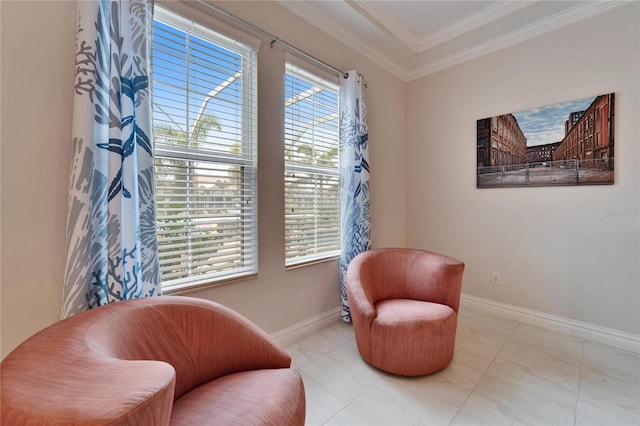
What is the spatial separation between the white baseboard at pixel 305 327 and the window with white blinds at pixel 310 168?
527 mm

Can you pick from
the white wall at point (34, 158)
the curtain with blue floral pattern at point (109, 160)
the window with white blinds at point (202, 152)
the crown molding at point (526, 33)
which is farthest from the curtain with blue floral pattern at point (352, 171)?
the white wall at point (34, 158)

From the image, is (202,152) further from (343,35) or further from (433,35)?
(433,35)

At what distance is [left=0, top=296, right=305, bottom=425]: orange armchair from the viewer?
575 mm

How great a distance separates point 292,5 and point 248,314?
237 cm

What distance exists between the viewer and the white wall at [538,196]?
82.2 inches

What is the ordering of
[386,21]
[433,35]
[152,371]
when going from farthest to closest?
[433,35] → [386,21] → [152,371]

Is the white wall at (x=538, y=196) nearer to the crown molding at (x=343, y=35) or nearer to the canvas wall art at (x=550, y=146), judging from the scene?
the canvas wall art at (x=550, y=146)

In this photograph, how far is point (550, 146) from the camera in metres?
2.39

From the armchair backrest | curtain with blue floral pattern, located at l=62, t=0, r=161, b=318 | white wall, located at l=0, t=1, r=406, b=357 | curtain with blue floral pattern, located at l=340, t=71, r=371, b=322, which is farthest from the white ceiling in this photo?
the armchair backrest

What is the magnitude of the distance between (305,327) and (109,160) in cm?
182

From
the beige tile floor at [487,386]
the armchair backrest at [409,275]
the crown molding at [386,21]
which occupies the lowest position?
the beige tile floor at [487,386]

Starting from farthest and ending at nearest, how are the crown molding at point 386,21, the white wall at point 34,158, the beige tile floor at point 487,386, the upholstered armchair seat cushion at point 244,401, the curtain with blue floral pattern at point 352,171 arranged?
the curtain with blue floral pattern at point 352,171 < the crown molding at point 386,21 < the beige tile floor at point 487,386 < the white wall at point 34,158 < the upholstered armchair seat cushion at point 244,401

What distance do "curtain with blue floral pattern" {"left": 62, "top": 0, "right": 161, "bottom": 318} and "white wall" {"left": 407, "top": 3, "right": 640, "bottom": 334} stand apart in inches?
111

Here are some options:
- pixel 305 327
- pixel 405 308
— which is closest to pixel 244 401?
pixel 405 308
